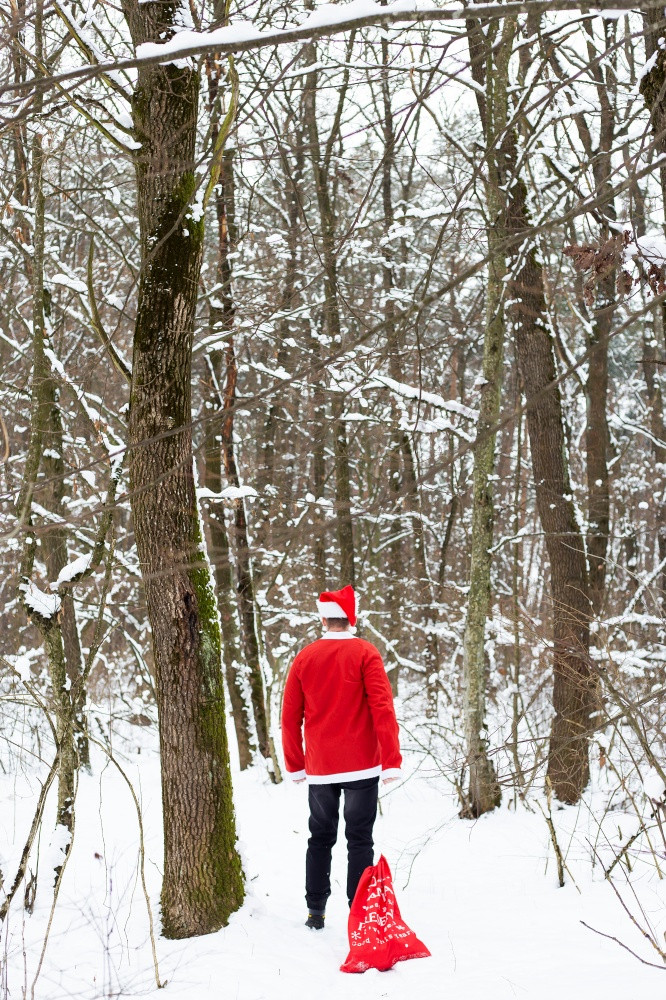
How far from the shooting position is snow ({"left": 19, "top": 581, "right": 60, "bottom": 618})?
4711 millimetres

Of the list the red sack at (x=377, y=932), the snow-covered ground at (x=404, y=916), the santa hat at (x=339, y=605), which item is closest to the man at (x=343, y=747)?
the santa hat at (x=339, y=605)

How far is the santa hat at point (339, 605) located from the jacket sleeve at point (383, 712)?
234 mm

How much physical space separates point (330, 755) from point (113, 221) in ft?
27.6

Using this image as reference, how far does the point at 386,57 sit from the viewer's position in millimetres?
5949

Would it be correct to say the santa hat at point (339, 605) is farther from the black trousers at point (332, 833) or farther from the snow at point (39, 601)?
the snow at point (39, 601)

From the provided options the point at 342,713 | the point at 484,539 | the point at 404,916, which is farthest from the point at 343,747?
the point at 484,539

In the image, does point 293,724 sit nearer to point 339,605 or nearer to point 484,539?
point 339,605

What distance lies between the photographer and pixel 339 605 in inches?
173

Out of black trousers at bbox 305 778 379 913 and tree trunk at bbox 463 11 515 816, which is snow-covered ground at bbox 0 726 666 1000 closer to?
black trousers at bbox 305 778 379 913

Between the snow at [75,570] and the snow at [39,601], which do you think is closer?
the snow at [39,601]

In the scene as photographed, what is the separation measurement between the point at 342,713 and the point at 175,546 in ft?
3.96

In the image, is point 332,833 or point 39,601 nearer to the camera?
point 332,833

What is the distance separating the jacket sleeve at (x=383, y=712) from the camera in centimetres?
408

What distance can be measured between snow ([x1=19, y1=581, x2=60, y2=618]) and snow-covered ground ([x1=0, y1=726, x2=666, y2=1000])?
4.29ft
